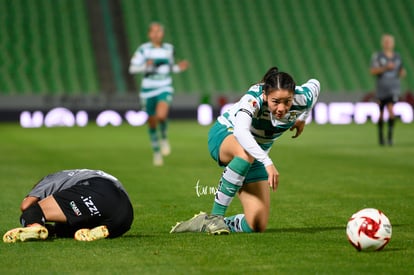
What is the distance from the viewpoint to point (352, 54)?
34312 mm

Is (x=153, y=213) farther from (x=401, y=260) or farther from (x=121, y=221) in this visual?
(x=401, y=260)

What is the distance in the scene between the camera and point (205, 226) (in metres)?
7.70

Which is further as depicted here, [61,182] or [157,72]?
[157,72]

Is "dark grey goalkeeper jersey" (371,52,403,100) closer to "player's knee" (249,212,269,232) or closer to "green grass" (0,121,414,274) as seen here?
"green grass" (0,121,414,274)

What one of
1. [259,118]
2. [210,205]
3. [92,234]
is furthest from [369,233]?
[210,205]

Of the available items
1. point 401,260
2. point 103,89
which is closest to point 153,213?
point 401,260

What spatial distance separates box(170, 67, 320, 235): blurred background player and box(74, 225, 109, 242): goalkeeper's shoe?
77 cm

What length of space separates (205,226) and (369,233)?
1611 mm

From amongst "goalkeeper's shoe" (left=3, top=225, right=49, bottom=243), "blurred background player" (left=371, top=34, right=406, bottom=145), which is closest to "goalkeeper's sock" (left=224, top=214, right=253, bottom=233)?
"goalkeeper's shoe" (left=3, top=225, right=49, bottom=243)

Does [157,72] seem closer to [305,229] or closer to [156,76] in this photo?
[156,76]

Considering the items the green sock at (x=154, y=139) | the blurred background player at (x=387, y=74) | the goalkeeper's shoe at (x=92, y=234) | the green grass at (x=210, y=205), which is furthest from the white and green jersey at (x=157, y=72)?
the goalkeeper's shoe at (x=92, y=234)

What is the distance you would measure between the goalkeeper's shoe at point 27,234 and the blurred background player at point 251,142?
1.23m

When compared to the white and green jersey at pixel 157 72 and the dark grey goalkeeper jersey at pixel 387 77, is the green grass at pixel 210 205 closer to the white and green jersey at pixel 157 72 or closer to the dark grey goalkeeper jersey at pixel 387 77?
the dark grey goalkeeper jersey at pixel 387 77

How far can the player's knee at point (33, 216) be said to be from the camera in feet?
23.3
